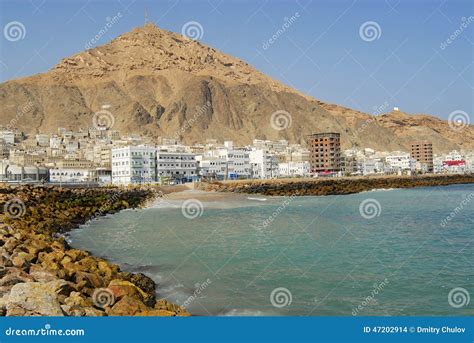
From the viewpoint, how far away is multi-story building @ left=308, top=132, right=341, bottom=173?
123625 mm

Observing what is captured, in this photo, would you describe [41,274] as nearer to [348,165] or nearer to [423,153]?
[348,165]

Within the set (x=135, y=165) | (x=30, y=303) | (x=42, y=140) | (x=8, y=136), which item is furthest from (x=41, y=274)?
(x=42, y=140)

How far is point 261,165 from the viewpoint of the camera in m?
109

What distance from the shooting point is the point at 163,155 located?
287 ft

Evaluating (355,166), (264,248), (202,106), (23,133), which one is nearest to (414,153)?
(355,166)

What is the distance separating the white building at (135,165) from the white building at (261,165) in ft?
95.3

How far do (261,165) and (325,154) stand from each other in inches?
909

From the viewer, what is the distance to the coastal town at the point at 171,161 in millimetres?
85750

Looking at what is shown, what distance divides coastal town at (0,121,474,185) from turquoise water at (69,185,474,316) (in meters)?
51.0

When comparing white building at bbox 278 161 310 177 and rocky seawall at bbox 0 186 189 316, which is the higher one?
white building at bbox 278 161 310 177

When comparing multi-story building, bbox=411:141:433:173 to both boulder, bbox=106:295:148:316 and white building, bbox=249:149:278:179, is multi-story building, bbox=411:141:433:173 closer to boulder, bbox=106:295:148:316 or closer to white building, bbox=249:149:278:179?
white building, bbox=249:149:278:179

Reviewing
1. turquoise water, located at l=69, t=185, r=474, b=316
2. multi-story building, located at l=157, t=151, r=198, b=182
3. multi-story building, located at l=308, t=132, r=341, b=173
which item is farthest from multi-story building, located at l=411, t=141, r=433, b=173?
turquoise water, located at l=69, t=185, r=474, b=316

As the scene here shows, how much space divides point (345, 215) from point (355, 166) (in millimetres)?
99451

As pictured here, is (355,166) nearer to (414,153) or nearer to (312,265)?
(414,153)
